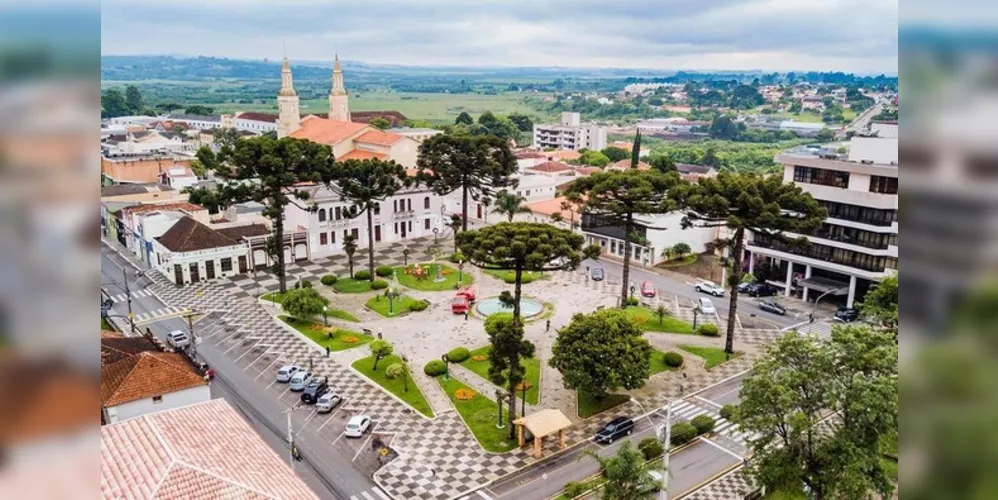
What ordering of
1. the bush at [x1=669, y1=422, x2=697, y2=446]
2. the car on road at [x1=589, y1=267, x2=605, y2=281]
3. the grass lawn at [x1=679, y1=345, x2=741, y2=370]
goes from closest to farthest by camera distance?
the bush at [x1=669, y1=422, x2=697, y2=446] < the grass lawn at [x1=679, y1=345, x2=741, y2=370] < the car on road at [x1=589, y1=267, x2=605, y2=281]

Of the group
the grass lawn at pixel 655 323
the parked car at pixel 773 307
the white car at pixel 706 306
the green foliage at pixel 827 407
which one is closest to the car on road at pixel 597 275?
the grass lawn at pixel 655 323

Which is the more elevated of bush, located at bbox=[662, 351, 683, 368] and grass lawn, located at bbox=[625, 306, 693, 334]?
grass lawn, located at bbox=[625, 306, 693, 334]

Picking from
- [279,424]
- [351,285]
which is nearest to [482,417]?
[279,424]

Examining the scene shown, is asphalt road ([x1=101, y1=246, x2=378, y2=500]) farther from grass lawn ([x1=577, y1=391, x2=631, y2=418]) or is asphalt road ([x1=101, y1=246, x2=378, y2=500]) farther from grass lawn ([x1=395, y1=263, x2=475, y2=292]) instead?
grass lawn ([x1=395, y1=263, x2=475, y2=292])

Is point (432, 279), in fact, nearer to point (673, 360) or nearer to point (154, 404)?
point (673, 360)

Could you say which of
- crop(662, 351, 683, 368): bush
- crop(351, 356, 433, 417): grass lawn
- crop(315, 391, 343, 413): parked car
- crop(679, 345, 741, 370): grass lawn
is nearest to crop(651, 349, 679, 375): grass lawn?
crop(662, 351, 683, 368): bush

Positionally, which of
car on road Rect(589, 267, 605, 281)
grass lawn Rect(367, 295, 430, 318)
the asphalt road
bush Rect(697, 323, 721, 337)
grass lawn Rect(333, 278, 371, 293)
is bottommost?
the asphalt road

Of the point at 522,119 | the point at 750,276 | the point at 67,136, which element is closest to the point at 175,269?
the point at 750,276

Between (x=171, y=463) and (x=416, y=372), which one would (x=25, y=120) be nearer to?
(x=171, y=463)
